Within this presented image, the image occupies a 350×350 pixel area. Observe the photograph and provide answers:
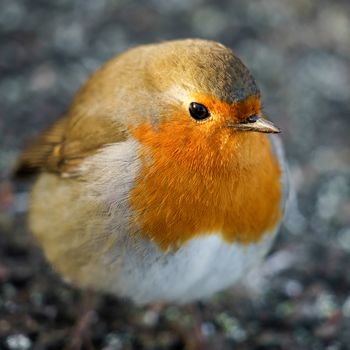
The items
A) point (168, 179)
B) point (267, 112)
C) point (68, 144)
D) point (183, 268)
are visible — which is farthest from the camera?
point (267, 112)

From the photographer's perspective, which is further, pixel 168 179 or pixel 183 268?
pixel 183 268

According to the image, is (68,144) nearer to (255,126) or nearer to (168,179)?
(168,179)

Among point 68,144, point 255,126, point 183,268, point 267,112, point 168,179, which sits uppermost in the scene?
point 267,112

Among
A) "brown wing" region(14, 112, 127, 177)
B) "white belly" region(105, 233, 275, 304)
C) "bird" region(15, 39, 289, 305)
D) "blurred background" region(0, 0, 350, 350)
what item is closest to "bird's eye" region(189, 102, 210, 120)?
"bird" region(15, 39, 289, 305)

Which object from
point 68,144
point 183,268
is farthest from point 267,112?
point 183,268

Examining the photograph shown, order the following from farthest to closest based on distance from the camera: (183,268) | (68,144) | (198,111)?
1. (68,144)
2. (183,268)
3. (198,111)

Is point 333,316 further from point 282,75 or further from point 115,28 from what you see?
point 115,28

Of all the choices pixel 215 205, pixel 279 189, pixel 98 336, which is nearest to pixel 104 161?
pixel 215 205

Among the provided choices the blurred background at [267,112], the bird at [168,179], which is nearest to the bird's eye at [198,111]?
the bird at [168,179]

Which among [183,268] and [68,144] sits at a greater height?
[68,144]
